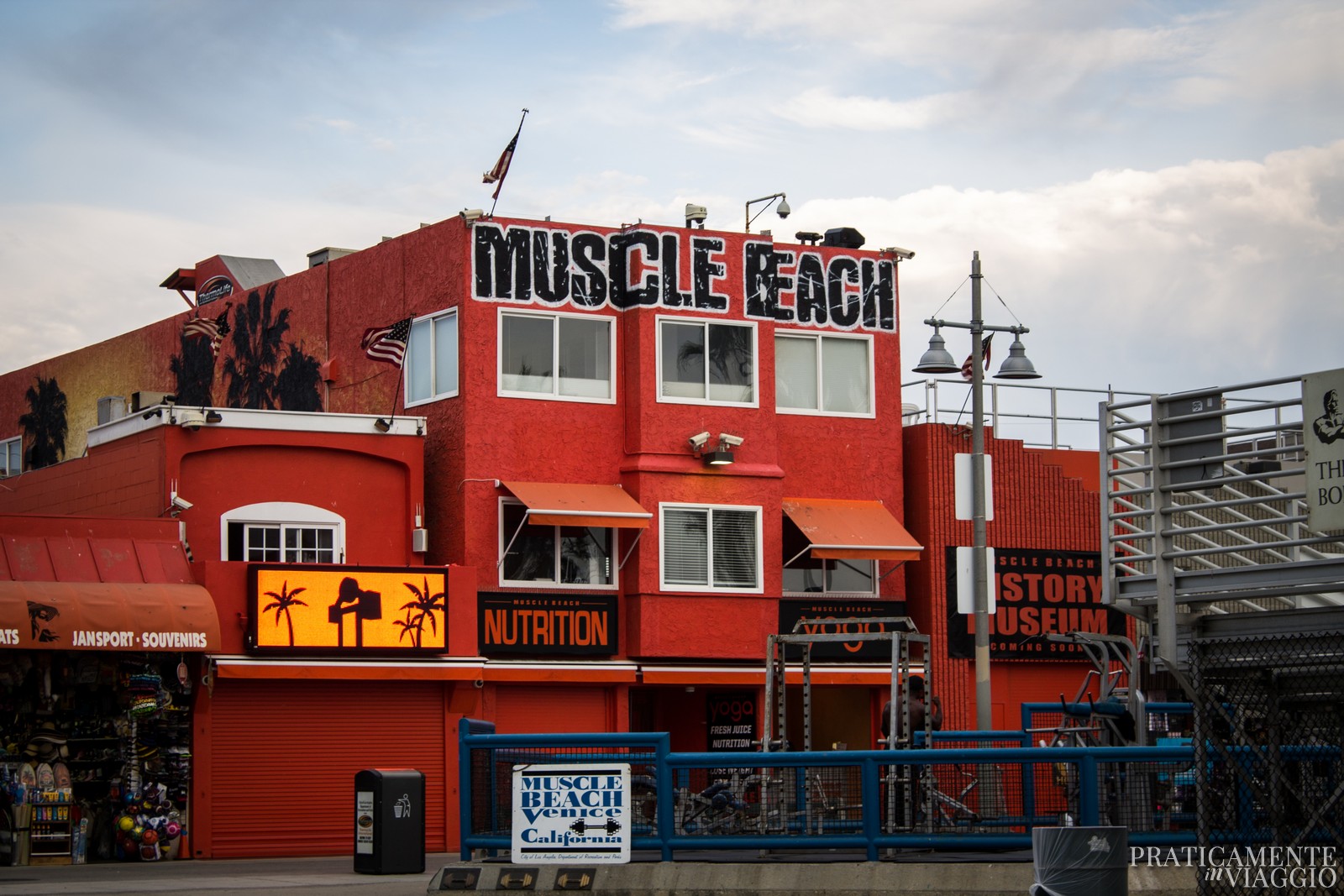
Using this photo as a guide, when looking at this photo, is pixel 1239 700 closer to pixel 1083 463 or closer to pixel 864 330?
pixel 864 330

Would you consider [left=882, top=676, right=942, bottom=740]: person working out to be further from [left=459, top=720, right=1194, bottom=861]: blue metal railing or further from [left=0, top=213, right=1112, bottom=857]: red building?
[left=0, top=213, right=1112, bottom=857]: red building

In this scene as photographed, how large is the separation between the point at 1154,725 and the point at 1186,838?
727cm

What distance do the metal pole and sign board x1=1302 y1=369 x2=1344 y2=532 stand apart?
50.3 feet

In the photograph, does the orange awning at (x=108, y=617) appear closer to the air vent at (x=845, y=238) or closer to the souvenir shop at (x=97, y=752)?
the souvenir shop at (x=97, y=752)

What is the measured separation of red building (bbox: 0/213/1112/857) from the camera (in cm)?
2705

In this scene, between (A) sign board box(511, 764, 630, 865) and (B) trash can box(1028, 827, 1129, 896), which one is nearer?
(B) trash can box(1028, 827, 1129, 896)

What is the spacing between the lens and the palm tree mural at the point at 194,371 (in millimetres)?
37219

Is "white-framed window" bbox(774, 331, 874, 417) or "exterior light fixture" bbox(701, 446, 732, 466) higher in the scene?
"white-framed window" bbox(774, 331, 874, 417)

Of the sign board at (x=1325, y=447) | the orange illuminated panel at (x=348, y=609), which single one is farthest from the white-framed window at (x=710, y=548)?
the sign board at (x=1325, y=447)

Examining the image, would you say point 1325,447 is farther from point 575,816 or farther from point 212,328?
point 212,328

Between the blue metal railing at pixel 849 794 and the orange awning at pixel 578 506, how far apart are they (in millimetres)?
10815

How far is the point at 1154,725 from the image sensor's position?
23.3 m

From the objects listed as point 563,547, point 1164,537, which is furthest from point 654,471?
point 1164,537

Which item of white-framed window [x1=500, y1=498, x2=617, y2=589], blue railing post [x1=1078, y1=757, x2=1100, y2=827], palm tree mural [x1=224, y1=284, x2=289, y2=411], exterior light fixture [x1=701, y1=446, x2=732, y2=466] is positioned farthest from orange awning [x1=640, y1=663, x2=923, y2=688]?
blue railing post [x1=1078, y1=757, x2=1100, y2=827]
